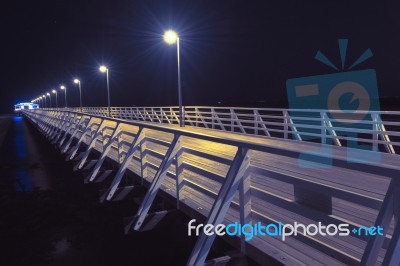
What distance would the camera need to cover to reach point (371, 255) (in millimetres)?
2334

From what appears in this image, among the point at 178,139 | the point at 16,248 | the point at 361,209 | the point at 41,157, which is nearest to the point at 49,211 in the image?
the point at 16,248

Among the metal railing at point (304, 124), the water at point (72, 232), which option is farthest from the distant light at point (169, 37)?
the water at point (72, 232)

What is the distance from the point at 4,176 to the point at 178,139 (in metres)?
11.9

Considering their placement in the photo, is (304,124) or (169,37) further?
(169,37)

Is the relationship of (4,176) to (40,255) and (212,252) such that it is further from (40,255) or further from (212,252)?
(212,252)

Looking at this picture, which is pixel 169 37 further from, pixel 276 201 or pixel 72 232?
pixel 276 201

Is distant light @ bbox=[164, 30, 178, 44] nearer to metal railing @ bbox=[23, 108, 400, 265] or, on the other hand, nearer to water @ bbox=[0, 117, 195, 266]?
water @ bbox=[0, 117, 195, 266]

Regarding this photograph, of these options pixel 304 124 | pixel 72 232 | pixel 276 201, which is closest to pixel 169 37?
pixel 304 124
